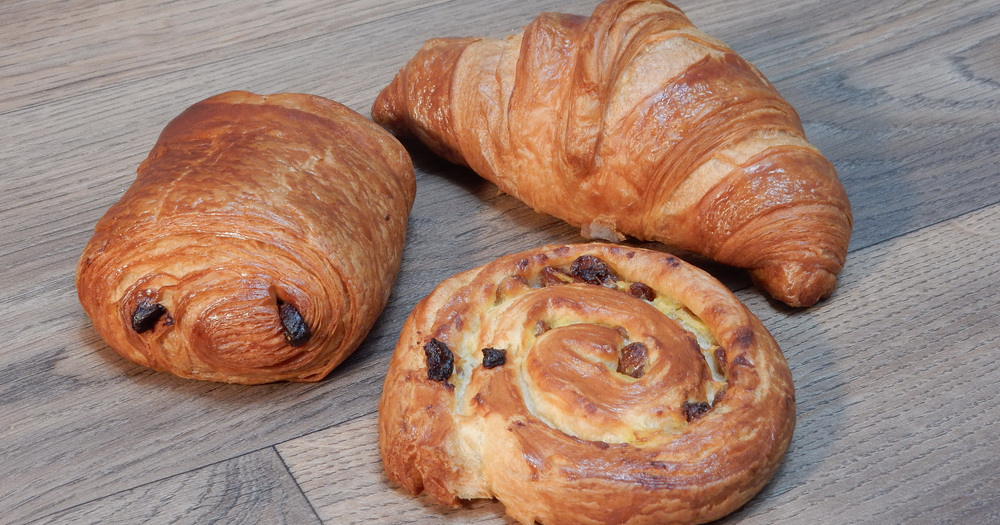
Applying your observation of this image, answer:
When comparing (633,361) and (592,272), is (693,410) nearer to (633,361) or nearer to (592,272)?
(633,361)

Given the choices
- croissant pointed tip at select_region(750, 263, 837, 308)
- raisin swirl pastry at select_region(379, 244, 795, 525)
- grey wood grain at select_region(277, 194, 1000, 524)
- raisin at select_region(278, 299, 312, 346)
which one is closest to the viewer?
raisin swirl pastry at select_region(379, 244, 795, 525)

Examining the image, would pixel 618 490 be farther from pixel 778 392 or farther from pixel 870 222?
pixel 870 222

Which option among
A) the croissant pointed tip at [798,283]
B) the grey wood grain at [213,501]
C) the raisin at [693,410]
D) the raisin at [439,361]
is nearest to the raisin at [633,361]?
the raisin at [693,410]

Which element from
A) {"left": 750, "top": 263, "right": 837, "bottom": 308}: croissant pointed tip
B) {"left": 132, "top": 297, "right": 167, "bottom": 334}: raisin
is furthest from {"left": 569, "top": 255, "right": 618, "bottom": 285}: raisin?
{"left": 132, "top": 297, "right": 167, "bottom": 334}: raisin

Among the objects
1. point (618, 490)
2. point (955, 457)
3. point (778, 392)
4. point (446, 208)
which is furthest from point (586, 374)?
point (446, 208)

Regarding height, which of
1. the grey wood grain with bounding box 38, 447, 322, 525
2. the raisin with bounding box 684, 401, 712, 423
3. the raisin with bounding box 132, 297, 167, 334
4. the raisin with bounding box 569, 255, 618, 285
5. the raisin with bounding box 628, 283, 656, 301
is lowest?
the grey wood grain with bounding box 38, 447, 322, 525

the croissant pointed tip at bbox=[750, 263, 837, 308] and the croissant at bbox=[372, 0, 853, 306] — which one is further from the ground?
the croissant at bbox=[372, 0, 853, 306]

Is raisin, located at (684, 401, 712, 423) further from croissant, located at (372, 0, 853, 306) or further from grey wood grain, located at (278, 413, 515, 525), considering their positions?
croissant, located at (372, 0, 853, 306)
